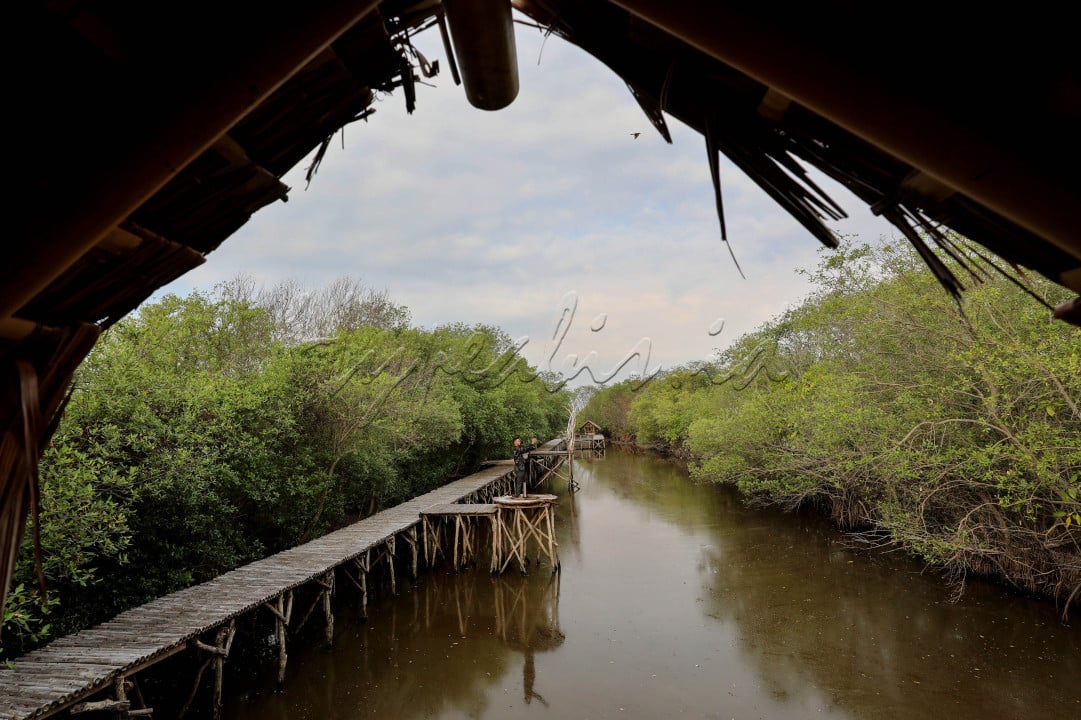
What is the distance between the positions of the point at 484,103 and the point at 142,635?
7114 mm

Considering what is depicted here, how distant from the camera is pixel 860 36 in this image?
1.03 m

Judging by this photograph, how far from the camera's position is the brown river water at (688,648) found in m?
7.08

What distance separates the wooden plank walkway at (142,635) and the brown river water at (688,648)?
1.25 meters

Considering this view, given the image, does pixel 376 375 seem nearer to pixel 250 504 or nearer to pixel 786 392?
pixel 250 504

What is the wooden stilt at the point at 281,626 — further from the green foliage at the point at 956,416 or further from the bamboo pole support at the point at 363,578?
the green foliage at the point at 956,416

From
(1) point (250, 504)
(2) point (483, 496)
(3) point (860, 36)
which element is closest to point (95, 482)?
(1) point (250, 504)

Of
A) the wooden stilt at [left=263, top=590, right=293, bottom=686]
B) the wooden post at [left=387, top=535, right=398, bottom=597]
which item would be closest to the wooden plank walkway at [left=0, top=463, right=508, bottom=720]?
the wooden stilt at [left=263, top=590, right=293, bottom=686]

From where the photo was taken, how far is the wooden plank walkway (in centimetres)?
483

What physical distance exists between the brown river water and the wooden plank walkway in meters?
1.25

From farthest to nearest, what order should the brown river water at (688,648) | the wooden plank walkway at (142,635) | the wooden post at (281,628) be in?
the wooden post at (281,628) → the brown river water at (688,648) → the wooden plank walkway at (142,635)

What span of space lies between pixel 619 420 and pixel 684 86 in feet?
206

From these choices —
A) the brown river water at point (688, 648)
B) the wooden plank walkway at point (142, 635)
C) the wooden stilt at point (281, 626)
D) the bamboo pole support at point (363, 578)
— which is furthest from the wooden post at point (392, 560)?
the wooden stilt at point (281, 626)

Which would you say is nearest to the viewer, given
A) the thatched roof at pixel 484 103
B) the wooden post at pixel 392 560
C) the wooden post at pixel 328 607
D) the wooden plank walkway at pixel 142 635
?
the thatched roof at pixel 484 103

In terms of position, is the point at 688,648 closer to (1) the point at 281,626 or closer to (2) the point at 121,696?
(1) the point at 281,626
